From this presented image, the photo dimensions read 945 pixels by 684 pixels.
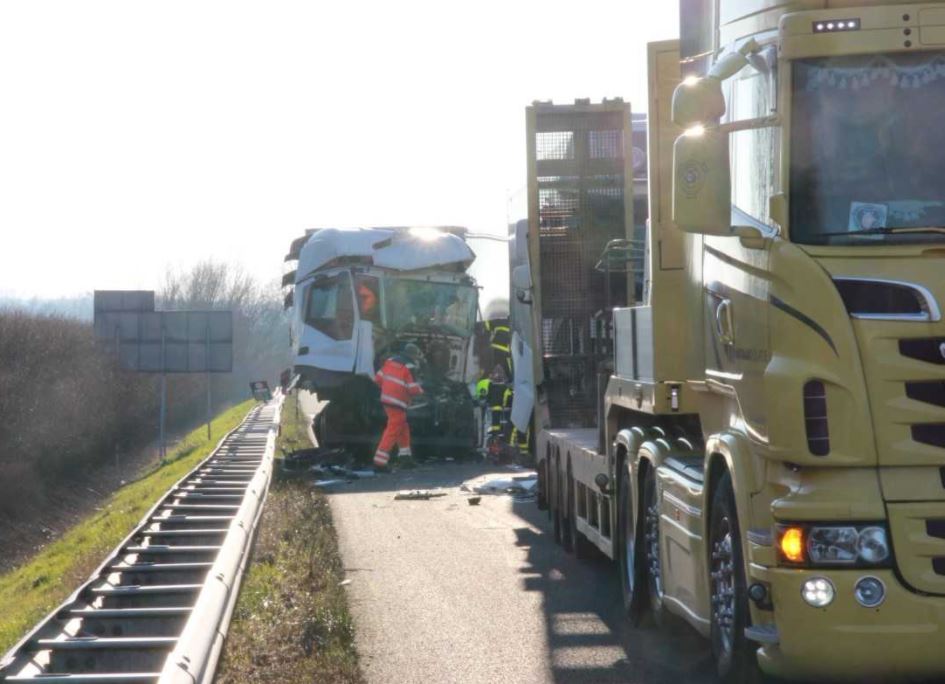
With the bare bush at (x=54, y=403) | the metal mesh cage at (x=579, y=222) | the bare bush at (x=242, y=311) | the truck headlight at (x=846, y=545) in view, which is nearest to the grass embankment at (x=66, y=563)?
the bare bush at (x=54, y=403)

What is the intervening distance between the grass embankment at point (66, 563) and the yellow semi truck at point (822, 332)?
7.47 m

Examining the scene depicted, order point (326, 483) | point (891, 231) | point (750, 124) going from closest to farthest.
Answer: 1. point (891, 231)
2. point (750, 124)
3. point (326, 483)

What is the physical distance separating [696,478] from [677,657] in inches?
50.0

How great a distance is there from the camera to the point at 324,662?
8.16m

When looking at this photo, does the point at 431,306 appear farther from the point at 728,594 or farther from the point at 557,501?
the point at 728,594

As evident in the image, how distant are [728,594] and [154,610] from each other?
3186 mm

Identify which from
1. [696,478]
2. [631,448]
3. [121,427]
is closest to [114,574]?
[631,448]

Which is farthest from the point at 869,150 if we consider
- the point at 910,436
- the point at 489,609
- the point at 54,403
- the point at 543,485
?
the point at 54,403

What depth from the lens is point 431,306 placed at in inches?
997

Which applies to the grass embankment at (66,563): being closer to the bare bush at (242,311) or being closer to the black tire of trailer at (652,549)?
the black tire of trailer at (652,549)

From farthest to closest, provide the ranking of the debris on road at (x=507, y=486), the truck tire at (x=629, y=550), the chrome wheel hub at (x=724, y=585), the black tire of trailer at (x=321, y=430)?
the black tire of trailer at (x=321, y=430) < the debris on road at (x=507, y=486) < the truck tire at (x=629, y=550) < the chrome wheel hub at (x=724, y=585)

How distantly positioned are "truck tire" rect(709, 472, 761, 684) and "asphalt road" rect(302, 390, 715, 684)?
2.21 feet

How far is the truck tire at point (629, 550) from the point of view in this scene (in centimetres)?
938

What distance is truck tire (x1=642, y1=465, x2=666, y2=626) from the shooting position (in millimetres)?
8852
